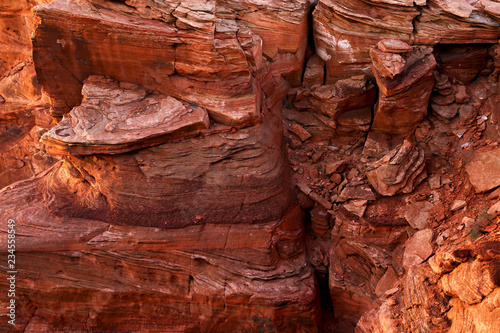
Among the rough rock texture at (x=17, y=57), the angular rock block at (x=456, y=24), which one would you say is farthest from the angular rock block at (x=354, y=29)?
the rough rock texture at (x=17, y=57)

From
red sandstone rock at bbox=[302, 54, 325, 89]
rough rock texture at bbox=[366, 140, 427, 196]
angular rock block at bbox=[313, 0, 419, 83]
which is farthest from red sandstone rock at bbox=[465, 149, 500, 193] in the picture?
red sandstone rock at bbox=[302, 54, 325, 89]

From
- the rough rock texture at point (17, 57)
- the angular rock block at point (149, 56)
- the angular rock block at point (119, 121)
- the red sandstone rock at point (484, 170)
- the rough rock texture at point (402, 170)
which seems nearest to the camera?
the red sandstone rock at point (484, 170)

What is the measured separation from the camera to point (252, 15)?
32.3ft

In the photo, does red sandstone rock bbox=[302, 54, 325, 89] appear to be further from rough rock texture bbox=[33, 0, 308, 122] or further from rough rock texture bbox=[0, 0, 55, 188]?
rough rock texture bbox=[0, 0, 55, 188]

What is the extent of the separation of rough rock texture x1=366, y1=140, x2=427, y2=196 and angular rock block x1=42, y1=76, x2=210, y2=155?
3776mm

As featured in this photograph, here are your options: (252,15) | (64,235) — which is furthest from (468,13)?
(64,235)

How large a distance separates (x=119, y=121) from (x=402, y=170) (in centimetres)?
576

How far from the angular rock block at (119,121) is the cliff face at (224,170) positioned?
0.03m

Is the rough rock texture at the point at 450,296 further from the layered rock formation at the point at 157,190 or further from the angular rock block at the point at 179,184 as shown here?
the angular rock block at the point at 179,184

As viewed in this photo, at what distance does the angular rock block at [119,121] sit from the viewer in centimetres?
827

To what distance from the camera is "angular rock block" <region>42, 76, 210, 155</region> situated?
8.27 m

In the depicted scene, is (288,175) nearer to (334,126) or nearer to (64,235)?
(334,126)

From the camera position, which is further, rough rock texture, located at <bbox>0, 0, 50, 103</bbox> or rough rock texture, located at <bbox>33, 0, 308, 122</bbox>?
rough rock texture, located at <bbox>0, 0, 50, 103</bbox>

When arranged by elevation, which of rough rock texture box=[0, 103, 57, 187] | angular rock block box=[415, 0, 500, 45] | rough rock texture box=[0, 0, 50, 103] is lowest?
rough rock texture box=[0, 103, 57, 187]
